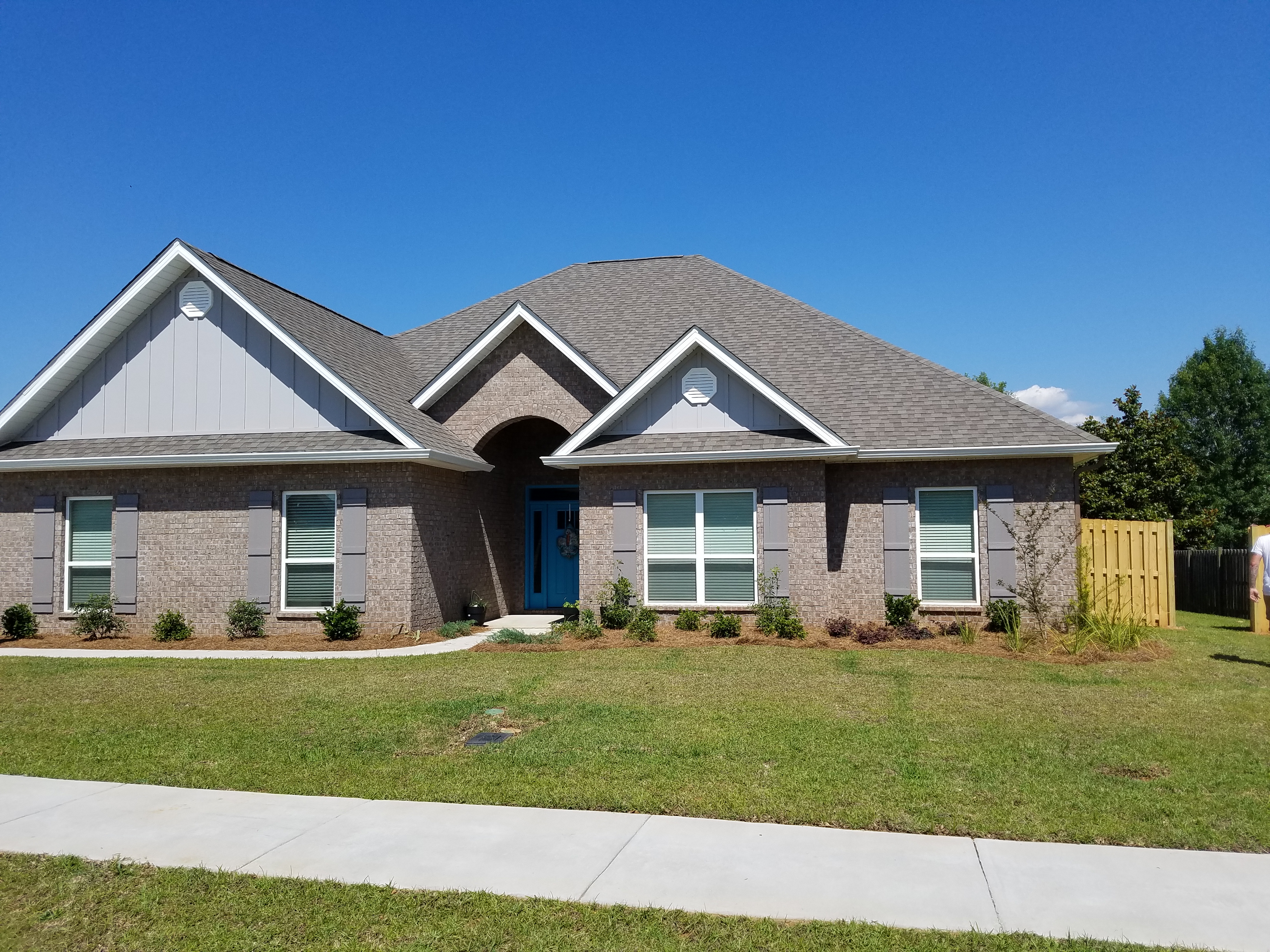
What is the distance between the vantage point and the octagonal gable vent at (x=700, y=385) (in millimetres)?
16422

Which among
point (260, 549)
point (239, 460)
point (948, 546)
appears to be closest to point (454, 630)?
point (260, 549)

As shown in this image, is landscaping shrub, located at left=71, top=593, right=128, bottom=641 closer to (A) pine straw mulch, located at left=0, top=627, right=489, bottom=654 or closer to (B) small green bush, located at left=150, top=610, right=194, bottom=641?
(A) pine straw mulch, located at left=0, top=627, right=489, bottom=654

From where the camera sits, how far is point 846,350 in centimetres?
1928

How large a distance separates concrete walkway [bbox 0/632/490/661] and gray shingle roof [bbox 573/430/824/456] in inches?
159

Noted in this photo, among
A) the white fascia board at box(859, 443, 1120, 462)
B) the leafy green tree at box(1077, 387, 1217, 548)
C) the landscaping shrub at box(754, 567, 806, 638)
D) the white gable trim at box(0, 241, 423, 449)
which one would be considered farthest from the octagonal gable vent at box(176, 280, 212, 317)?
the leafy green tree at box(1077, 387, 1217, 548)

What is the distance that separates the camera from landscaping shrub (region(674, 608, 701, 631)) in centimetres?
1582

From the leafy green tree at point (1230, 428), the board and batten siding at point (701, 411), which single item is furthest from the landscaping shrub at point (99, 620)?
the leafy green tree at point (1230, 428)

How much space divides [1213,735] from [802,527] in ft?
26.1

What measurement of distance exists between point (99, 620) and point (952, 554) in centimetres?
1539

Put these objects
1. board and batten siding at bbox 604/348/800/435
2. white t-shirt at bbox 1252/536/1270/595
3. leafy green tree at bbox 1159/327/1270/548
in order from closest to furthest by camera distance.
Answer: white t-shirt at bbox 1252/536/1270/595 < board and batten siding at bbox 604/348/800/435 < leafy green tree at bbox 1159/327/1270/548

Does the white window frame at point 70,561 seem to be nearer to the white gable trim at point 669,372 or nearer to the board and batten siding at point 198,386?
the board and batten siding at point 198,386

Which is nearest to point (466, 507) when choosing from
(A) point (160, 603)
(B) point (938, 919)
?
(A) point (160, 603)

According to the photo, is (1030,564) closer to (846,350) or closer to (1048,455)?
(1048,455)

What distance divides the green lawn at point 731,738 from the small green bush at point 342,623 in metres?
2.29
